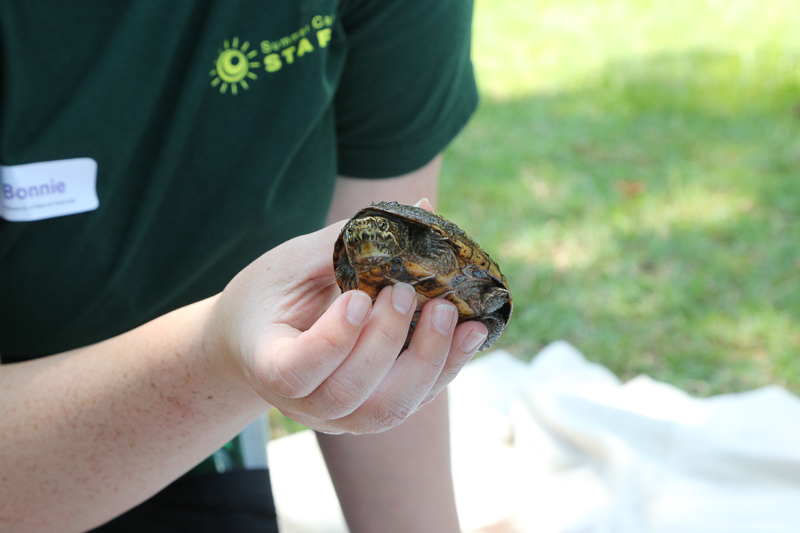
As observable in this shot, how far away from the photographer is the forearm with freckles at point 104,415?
135 centimetres

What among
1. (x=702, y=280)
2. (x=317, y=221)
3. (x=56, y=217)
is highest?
(x=56, y=217)

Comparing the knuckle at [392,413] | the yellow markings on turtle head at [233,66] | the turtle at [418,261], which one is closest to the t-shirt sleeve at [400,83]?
→ the yellow markings on turtle head at [233,66]

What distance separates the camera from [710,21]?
282 inches

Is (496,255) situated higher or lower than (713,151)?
lower

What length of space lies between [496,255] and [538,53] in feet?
13.5

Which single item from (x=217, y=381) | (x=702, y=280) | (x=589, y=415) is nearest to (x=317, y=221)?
(x=217, y=381)

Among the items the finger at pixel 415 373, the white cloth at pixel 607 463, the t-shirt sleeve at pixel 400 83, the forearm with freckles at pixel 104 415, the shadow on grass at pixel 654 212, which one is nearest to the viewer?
the finger at pixel 415 373

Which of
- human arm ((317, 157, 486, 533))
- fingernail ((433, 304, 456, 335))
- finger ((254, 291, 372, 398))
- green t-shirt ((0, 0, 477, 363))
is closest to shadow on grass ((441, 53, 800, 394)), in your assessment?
human arm ((317, 157, 486, 533))

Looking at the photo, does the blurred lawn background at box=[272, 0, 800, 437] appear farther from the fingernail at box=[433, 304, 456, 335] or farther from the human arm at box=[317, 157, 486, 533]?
the fingernail at box=[433, 304, 456, 335]

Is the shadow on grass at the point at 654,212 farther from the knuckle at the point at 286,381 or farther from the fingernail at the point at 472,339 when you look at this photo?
the knuckle at the point at 286,381

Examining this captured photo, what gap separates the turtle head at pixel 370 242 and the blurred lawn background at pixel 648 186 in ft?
7.09

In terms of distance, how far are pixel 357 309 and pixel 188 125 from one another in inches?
32.5

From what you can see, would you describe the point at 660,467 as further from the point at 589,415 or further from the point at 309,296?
the point at 309,296

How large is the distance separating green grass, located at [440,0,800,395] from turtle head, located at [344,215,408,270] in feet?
7.67
